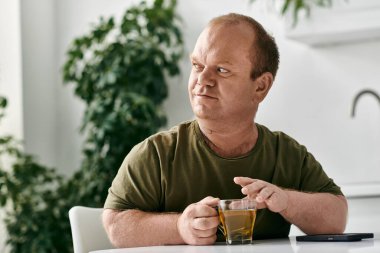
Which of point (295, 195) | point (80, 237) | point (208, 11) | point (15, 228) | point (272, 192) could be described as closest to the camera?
point (272, 192)

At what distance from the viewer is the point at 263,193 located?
5.03ft

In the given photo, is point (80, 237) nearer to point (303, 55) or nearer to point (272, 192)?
point (272, 192)

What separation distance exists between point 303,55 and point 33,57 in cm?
160

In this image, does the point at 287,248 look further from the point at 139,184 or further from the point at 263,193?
the point at 139,184

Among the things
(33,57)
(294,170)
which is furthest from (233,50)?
(33,57)

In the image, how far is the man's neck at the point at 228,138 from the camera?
177 centimetres

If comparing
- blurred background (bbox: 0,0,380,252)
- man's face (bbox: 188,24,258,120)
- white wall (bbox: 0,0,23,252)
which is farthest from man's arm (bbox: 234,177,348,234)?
white wall (bbox: 0,0,23,252)

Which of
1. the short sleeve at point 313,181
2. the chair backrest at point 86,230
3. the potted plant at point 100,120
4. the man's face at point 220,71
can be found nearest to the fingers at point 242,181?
the man's face at point 220,71

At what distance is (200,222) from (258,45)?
19.8 inches

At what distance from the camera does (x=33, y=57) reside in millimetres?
4383

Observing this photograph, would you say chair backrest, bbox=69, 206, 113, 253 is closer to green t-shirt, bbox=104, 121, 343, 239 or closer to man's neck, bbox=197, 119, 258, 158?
green t-shirt, bbox=104, 121, 343, 239

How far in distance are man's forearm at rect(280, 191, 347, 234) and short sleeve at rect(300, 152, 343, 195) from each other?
0.14 ft

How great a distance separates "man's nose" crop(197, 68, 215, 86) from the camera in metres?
1.70

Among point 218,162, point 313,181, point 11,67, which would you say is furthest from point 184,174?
point 11,67
